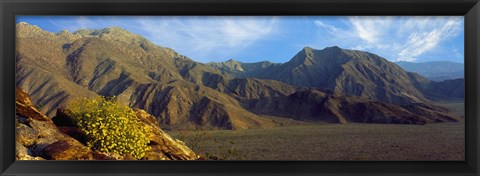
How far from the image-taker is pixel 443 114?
41.9 metres

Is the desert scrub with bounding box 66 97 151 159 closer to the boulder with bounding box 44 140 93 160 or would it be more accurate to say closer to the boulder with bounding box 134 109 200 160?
the boulder with bounding box 134 109 200 160

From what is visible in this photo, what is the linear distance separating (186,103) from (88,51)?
73.6ft

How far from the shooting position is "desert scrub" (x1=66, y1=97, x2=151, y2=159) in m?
4.83

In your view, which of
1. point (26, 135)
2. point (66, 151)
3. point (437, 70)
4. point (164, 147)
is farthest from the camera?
point (437, 70)

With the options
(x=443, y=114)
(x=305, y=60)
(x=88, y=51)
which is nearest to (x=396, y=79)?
(x=305, y=60)

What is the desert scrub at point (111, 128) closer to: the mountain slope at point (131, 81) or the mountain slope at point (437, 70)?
the mountain slope at point (131, 81)

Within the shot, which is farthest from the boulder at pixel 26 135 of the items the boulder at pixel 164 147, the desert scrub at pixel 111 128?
the boulder at pixel 164 147

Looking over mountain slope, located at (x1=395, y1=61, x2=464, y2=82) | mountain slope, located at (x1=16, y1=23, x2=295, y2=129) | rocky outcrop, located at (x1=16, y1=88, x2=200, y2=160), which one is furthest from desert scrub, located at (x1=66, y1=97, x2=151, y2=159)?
mountain slope, located at (x1=395, y1=61, x2=464, y2=82)

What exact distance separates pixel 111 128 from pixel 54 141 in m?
0.67

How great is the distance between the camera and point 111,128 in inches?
196

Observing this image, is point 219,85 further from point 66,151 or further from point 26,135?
point 66,151
